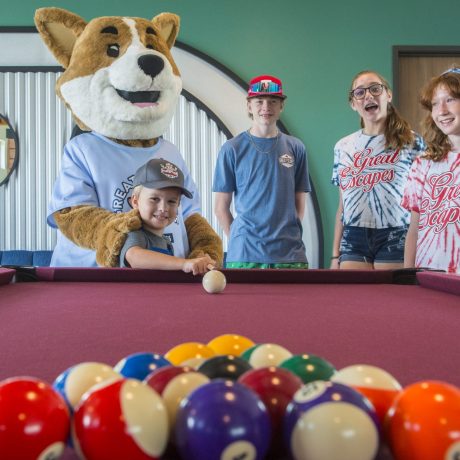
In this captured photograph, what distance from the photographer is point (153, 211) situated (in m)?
1.95

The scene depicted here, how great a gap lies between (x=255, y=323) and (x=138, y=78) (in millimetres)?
1407

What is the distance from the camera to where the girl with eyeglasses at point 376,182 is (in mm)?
2400

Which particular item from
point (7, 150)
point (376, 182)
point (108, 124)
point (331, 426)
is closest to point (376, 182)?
point (376, 182)

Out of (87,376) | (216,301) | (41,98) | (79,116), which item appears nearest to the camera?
(87,376)

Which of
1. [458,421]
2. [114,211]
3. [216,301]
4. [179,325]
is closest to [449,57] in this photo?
[114,211]

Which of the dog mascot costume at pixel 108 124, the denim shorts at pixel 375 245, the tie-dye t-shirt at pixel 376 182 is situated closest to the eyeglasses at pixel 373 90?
the tie-dye t-shirt at pixel 376 182

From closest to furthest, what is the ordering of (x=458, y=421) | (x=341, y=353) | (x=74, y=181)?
(x=458, y=421)
(x=341, y=353)
(x=74, y=181)

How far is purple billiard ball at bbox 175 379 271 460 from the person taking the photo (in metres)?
0.42

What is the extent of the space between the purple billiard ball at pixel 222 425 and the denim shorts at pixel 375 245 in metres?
2.02

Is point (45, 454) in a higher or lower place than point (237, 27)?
lower

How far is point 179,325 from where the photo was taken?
41.8 inches

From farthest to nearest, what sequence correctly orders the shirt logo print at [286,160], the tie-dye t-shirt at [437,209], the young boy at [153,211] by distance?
1. the shirt logo print at [286,160]
2. the tie-dye t-shirt at [437,209]
3. the young boy at [153,211]

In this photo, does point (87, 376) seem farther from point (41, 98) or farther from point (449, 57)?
point (449, 57)

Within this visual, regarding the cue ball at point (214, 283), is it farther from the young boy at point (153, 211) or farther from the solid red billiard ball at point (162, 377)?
the solid red billiard ball at point (162, 377)
